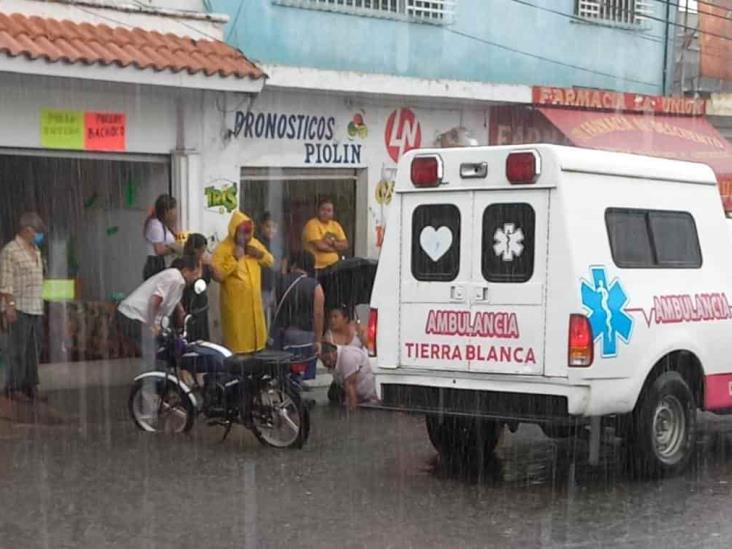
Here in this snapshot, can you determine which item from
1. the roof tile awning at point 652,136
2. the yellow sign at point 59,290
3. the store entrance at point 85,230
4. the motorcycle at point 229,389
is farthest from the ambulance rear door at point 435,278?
the roof tile awning at point 652,136

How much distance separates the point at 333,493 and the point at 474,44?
322 inches

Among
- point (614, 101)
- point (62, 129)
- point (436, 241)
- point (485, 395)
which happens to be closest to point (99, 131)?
point (62, 129)

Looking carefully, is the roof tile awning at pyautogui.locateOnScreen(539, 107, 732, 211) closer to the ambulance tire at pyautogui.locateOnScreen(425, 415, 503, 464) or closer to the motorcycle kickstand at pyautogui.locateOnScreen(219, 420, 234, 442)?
the ambulance tire at pyautogui.locateOnScreen(425, 415, 503, 464)

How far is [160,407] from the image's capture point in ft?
34.7

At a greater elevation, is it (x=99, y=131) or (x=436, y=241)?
(x=99, y=131)

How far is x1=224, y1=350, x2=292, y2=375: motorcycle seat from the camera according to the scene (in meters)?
9.92

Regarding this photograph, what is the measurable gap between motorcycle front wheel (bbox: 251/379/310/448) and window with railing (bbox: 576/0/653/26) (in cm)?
859

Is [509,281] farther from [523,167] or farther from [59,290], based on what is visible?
[59,290]

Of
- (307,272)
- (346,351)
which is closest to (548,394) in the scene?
(346,351)

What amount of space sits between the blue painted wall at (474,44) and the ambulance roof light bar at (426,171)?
4.52 m

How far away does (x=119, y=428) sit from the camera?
11.0 meters

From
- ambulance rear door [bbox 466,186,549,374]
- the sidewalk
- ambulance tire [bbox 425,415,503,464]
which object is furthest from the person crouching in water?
ambulance rear door [bbox 466,186,549,374]

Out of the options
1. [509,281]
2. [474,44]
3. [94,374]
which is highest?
[474,44]

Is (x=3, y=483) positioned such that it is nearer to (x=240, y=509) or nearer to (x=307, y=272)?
(x=240, y=509)
